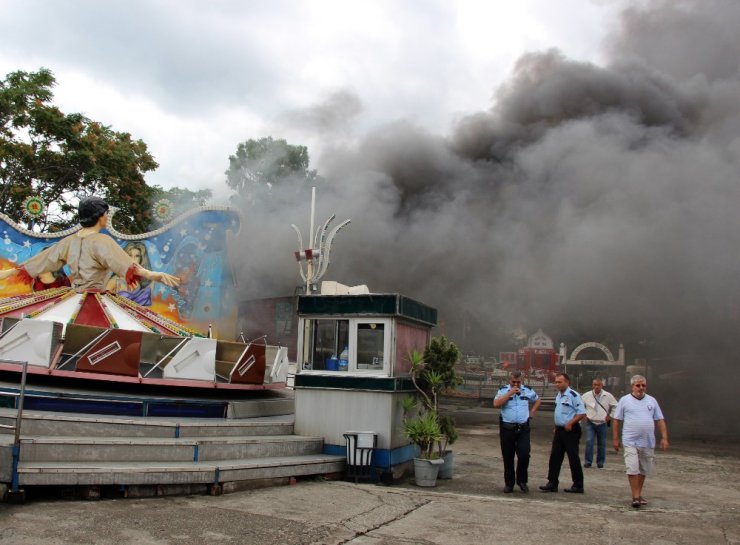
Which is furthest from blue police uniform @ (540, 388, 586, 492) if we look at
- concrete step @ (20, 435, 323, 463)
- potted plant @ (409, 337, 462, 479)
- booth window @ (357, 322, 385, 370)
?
concrete step @ (20, 435, 323, 463)

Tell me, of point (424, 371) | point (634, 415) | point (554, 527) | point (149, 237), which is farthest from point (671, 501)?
point (149, 237)

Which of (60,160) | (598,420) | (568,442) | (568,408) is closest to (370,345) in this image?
(568,408)

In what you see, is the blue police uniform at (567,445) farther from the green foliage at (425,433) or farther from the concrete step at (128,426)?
the concrete step at (128,426)

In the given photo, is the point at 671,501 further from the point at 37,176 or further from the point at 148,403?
the point at 37,176

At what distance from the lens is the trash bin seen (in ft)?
28.3

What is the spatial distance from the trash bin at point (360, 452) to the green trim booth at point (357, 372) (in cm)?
5

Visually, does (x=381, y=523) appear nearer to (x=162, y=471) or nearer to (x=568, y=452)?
(x=162, y=471)

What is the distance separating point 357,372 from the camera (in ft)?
30.5

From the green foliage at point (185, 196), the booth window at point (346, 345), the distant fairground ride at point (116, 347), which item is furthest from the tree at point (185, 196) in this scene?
the booth window at point (346, 345)

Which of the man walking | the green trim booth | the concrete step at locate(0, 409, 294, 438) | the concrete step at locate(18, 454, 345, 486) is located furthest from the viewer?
the man walking

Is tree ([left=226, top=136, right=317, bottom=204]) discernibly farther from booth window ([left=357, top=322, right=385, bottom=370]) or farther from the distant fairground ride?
booth window ([left=357, top=322, right=385, bottom=370])

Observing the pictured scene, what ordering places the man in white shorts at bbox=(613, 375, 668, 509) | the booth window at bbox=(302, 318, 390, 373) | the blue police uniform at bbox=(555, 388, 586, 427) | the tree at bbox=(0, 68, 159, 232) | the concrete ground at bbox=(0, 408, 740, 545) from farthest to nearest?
the tree at bbox=(0, 68, 159, 232), the booth window at bbox=(302, 318, 390, 373), the blue police uniform at bbox=(555, 388, 586, 427), the man in white shorts at bbox=(613, 375, 668, 509), the concrete ground at bbox=(0, 408, 740, 545)

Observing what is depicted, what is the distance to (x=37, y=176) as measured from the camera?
24172 millimetres

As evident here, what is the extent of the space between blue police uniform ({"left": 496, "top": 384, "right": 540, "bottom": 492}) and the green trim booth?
5.03 feet
